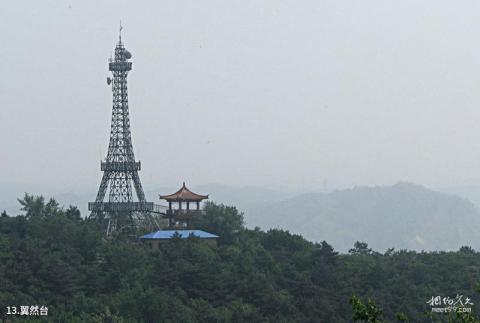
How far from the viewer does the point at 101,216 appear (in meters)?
75.8

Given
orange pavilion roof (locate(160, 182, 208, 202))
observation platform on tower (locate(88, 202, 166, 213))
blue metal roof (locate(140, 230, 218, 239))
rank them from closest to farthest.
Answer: blue metal roof (locate(140, 230, 218, 239)) < orange pavilion roof (locate(160, 182, 208, 202)) < observation platform on tower (locate(88, 202, 166, 213))

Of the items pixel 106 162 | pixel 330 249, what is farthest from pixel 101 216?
pixel 330 249

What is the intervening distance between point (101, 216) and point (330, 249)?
2006 cm

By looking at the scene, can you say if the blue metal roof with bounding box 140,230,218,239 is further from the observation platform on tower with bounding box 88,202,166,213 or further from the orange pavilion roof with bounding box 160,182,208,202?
the observation platform on tower with bounding box 88,202,166,213

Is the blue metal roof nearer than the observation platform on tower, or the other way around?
the blue metal roof

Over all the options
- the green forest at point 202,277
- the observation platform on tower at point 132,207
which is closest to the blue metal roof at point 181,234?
the green forest at point 202,277

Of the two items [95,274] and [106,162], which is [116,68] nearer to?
[106,162]

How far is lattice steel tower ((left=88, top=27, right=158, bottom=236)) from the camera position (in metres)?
74.6

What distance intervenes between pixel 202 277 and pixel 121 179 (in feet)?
68.6

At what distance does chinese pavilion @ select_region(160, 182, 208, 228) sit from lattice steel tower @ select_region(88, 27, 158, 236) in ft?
6.43

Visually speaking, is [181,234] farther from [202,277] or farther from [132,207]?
[202,277]

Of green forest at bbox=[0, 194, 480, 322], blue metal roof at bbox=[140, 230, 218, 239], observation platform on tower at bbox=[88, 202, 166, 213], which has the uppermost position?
observation platform on tower at bbox=[88, 202, 166, 213]

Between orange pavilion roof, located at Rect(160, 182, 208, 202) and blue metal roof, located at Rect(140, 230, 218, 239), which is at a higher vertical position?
orange pavilion roof, located at Rect(160, 182, 208, 202)

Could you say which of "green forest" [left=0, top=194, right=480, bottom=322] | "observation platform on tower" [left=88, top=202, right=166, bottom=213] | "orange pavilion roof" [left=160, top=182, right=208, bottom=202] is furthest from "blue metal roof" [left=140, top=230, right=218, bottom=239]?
"observation platform on tower" [left=88, top=202, right=166, bottom=213]
